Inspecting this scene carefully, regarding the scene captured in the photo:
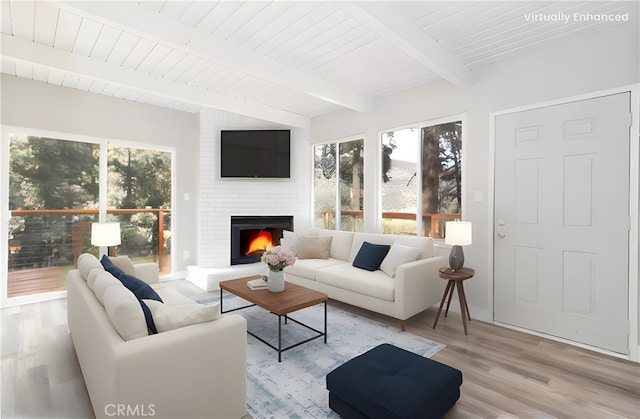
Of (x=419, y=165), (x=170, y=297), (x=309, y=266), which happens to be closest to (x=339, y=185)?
(x=419, y=165)

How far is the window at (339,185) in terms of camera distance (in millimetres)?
4953

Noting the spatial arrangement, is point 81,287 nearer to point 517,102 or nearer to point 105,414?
point 105,414

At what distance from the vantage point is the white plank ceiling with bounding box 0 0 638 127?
2447 mm

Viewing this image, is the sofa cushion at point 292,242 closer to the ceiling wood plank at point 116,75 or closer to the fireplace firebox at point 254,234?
the fireplace firebox at point 254,234

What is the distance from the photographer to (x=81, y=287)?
229 centimetres

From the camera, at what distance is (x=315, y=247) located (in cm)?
460

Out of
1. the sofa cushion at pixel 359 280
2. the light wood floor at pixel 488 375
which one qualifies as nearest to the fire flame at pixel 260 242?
the sofa cushion at pixel 359 280

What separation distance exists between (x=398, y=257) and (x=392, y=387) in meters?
1.93

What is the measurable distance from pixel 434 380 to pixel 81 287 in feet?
8.03

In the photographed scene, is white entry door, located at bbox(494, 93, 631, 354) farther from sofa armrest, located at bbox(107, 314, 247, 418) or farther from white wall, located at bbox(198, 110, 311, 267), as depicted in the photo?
white wall, located at bbox(198, 110, 311, 267)

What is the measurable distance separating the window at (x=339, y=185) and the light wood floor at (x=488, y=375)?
2140mm

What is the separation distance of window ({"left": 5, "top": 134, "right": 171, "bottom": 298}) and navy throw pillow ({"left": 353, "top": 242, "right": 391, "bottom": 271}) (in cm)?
323

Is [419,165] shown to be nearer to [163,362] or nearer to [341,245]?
[341,245]

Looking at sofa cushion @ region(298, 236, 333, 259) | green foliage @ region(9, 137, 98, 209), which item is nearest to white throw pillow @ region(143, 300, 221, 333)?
sofa cushion @ region(298, 236, 333, 259)
